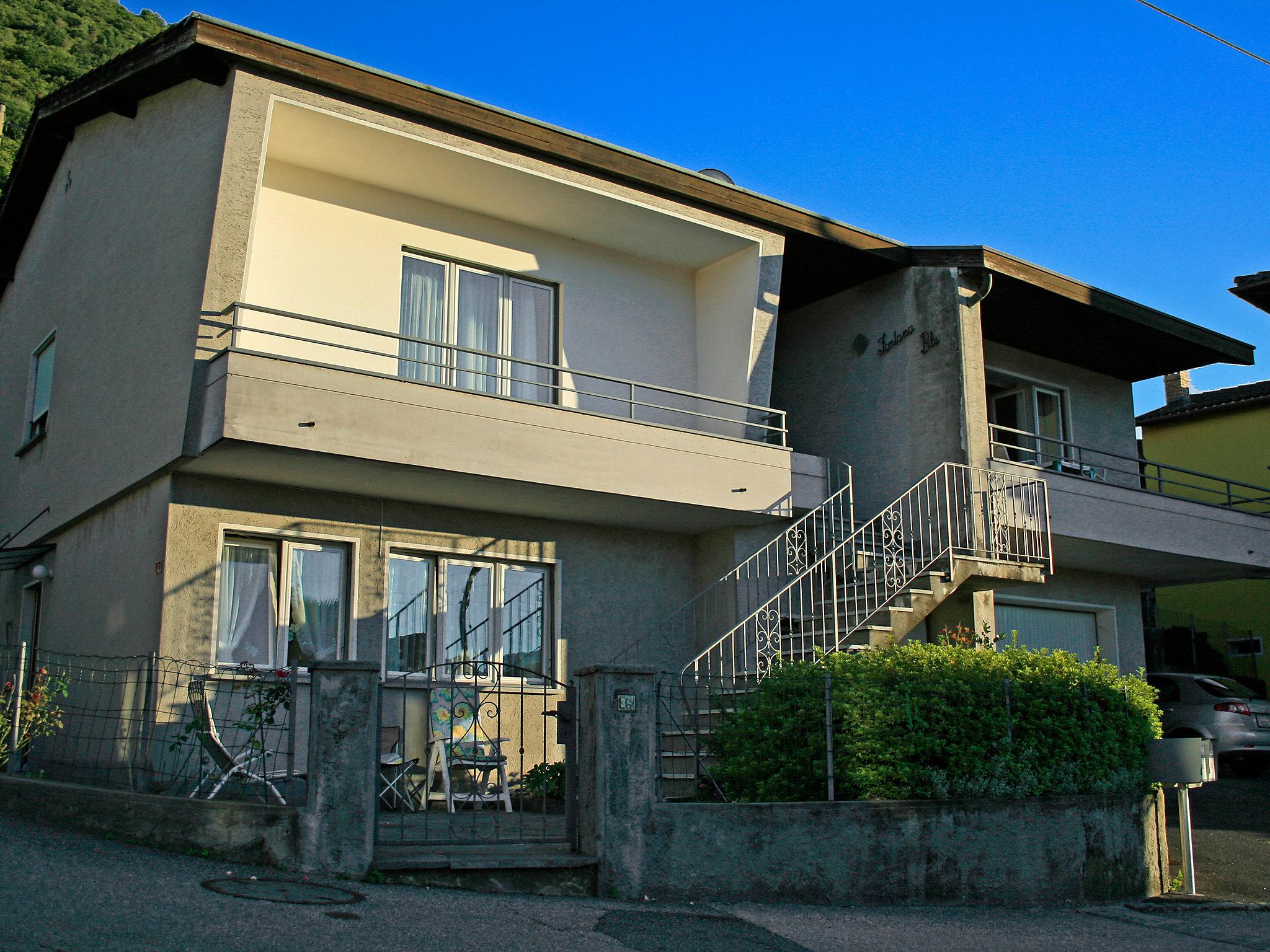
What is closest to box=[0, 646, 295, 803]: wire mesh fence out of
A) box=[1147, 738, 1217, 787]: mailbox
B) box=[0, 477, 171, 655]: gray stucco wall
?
box=[0, 477, 171, 655]: gray stucco wall

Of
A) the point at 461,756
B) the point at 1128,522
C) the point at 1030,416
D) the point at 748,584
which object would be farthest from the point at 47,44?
the point at 1128,522

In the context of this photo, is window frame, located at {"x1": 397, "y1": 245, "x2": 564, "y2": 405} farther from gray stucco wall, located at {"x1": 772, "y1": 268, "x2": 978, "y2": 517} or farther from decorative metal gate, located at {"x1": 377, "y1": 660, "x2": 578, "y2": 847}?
gray stucco wall, located at {"x1": 772, "y1": 268, "x2": 978, "y2": 517}

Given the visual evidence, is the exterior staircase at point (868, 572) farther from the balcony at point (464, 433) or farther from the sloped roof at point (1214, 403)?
the sloped roof at point (1214, 403)

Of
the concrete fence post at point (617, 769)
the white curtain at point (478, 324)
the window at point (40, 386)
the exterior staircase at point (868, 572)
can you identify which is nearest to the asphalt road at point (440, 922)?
the concrete fence post at point (617, 769)

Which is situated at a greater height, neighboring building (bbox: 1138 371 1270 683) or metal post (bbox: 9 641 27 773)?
neighboring building (bbox: 1138 371 1270 683)

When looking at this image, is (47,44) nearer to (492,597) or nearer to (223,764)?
(492,597)

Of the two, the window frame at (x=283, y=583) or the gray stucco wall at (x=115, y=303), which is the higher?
the gray stucco wall at (x=115, y=303)

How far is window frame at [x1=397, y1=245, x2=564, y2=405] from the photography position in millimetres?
13281

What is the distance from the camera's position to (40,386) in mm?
15297

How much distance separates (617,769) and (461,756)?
2.88 metres

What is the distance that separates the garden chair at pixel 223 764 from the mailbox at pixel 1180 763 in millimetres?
7070

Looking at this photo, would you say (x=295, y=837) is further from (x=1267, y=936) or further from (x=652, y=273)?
(x=652, y=273)

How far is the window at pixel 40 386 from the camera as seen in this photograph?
49.0 ft

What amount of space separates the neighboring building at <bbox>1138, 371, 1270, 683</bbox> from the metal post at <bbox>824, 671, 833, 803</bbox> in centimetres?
1571
